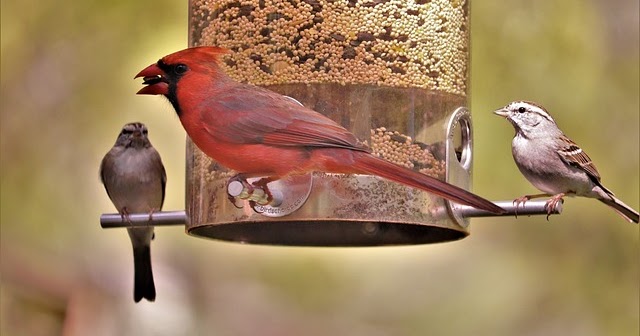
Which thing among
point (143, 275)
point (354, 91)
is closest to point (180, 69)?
point (354, 91)

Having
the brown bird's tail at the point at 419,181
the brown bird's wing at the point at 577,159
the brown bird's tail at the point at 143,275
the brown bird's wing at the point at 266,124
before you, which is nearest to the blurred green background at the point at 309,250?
the brown bird's tail at the point at 143,275

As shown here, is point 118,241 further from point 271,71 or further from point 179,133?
point 271,71

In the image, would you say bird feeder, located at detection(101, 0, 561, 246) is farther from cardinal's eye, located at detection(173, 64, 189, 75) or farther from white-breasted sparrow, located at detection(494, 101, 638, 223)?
white-breasted sparrow, located at detection(494, 101, 638, 223)

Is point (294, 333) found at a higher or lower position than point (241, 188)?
lower

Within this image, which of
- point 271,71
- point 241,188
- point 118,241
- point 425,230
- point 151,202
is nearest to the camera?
point 241,188

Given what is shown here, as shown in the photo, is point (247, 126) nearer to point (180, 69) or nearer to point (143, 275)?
point (180, 69)

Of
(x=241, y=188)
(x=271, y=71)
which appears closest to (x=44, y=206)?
(x=271, y=71)
